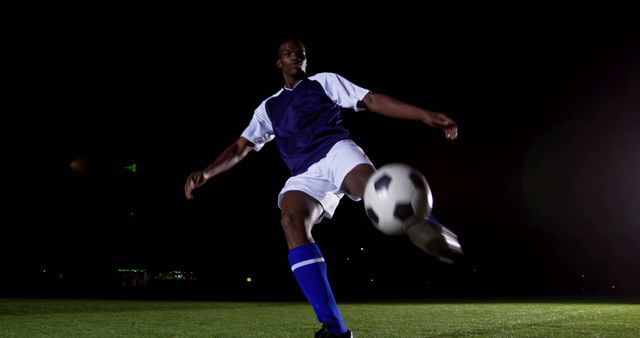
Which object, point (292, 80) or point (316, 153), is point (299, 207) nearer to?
point (316, 153)

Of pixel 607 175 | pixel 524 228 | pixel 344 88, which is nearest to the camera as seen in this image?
pixel 344 88

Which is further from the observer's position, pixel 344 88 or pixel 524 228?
pixel 524 228

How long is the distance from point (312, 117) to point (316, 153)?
0.24 metres

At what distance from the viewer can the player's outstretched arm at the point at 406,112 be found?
3.06 m

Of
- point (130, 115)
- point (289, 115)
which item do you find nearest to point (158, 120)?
point (130, 115)

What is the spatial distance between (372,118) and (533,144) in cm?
851

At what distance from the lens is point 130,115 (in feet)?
77.5

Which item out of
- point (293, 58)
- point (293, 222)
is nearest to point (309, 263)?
point (293, 222)

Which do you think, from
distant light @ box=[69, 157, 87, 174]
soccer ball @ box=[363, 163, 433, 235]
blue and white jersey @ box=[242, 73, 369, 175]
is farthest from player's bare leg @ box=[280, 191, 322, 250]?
distant light @ box=[69, 157, 87, 174]

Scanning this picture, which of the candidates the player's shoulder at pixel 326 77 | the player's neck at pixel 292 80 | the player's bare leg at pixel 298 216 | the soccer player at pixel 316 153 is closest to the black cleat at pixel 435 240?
the soccer player at pixel 316 153

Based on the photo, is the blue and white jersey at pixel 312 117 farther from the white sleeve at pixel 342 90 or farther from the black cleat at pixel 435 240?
the black cleat at pixel 435 240

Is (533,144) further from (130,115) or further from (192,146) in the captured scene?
(130,115)

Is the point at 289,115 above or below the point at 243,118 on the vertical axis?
below

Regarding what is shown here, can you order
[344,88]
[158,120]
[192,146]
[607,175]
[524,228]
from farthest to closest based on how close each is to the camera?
1. [524,228]
2. [607,175]
3. [192,146]
4. [158,120]
5. [344,88]
